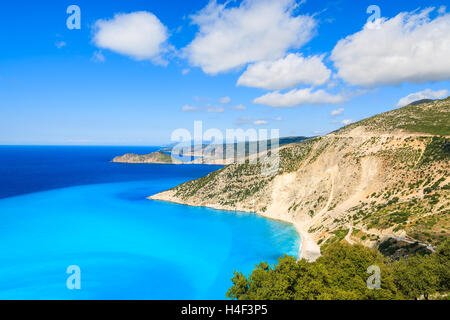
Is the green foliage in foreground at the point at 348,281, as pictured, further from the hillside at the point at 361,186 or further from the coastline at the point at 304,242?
the hillside at the point at 361,186

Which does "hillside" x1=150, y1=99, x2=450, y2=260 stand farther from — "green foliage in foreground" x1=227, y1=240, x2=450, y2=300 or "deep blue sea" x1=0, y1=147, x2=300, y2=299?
"green foliage in foreground" x1=227, y1=240, x2=450, y2=300

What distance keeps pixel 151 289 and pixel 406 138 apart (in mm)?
69720

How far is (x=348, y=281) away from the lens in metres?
25.2

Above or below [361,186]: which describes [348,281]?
below

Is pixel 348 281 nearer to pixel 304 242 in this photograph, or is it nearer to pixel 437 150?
pixel 304 242

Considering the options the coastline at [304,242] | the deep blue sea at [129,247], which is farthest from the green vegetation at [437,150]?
the deep blue sea at [129,247]

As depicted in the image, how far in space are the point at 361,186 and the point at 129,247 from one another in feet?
190

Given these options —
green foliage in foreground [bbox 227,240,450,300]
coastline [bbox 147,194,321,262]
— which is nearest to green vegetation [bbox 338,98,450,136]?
coastline [bbox 147,194,321,262]

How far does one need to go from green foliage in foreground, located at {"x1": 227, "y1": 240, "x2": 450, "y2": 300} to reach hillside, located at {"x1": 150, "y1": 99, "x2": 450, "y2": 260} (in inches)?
428

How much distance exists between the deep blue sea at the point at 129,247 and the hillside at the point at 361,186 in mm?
6980

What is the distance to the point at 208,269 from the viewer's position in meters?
43.1

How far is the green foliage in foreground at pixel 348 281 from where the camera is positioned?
74.4ft


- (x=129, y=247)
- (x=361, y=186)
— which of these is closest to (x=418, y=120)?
(x=361, y=186)
